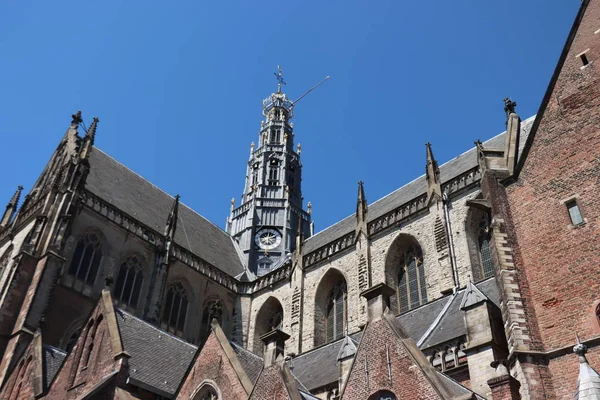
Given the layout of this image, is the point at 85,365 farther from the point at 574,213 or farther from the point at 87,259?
the point at 574,213

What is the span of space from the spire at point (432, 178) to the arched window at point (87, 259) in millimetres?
14652

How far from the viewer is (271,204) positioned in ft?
127

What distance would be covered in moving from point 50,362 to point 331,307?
40.9ft

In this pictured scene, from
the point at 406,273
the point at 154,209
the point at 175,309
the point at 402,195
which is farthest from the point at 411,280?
the point at 154,209

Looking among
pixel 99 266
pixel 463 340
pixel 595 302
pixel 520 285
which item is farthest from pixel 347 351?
pixel 99 266

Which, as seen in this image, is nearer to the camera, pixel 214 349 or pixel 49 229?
pixel 214 349

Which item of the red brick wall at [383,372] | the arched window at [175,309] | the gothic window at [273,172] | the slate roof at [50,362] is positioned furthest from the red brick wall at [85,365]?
the gothic window at [273,172]

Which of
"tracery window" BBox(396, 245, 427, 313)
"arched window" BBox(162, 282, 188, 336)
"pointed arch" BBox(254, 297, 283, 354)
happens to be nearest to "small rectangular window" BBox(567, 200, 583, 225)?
"tracery window" BBox(396, 245, 427, 313)

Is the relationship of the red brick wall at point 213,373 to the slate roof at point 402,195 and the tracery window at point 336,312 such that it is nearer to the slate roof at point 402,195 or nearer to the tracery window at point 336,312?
the tracery window at point 336,312

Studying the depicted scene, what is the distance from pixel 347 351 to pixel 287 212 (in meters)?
23.3

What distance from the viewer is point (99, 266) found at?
84.4ft

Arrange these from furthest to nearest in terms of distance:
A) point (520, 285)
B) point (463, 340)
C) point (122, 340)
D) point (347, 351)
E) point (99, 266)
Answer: point (99, 266)
point (122, 340)
point (347, 351)
point (463, 340)
point (520, 285)

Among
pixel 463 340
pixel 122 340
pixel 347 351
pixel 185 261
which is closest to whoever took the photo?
pixel 463 340

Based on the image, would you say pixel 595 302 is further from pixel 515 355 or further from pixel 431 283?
pixel 431 283
